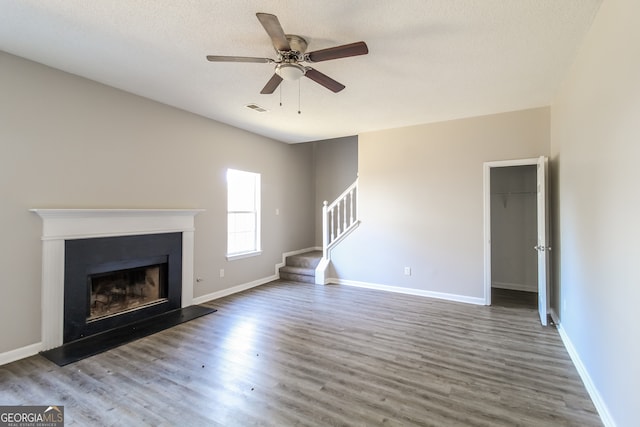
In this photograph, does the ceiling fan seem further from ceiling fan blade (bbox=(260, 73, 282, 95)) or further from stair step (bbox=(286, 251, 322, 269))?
stair step (bbox=(286, 251, 322, 269))

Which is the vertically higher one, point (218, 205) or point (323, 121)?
point (323, 121)

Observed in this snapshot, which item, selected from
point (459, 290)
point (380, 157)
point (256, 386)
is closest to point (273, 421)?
point (256, 386)

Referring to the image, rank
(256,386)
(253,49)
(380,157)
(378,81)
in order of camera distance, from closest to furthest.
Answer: (256,386) → (253,49) → (378,81) → (380,157)

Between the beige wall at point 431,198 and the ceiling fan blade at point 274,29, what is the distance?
129 inches

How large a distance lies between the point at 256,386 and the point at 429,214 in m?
3.56

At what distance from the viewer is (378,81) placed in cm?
326

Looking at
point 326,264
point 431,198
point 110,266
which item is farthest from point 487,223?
point 110,266

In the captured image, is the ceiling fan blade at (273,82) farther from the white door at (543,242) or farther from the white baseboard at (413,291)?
the white baseboard at (413,291)

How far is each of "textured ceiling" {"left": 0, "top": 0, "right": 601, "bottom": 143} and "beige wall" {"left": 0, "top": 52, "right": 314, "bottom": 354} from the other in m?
0.27

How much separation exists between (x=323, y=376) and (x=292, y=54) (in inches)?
101

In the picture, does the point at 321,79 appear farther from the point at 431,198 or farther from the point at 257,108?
the point at 431,198

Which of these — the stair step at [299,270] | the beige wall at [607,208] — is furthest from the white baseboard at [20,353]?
the beige wall at [607,208]

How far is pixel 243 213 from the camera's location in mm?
5418

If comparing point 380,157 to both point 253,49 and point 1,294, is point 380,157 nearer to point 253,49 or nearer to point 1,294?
point 253,49
